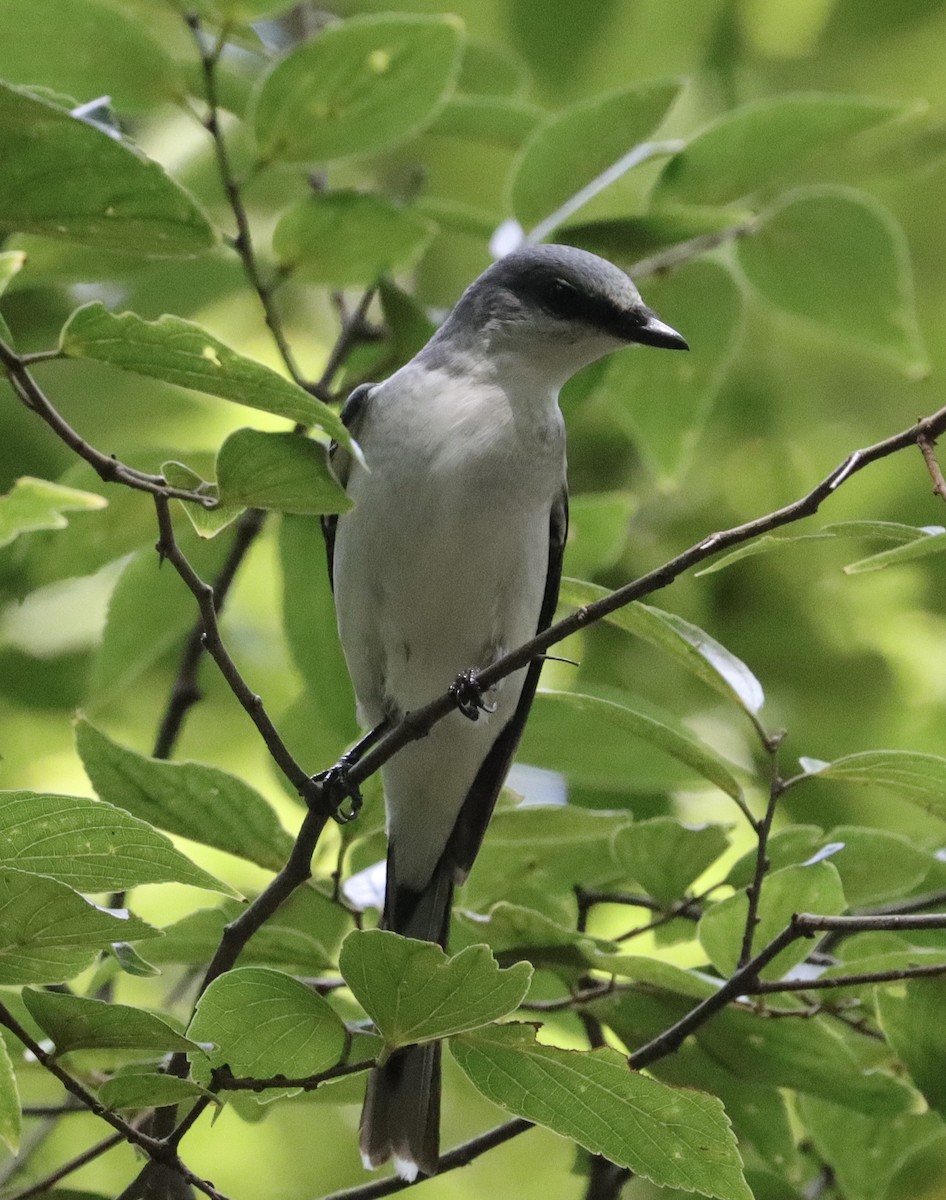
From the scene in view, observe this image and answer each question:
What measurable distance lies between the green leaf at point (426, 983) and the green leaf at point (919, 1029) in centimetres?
89

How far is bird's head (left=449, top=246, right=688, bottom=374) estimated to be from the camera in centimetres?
353

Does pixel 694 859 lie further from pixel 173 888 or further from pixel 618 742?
pixel 173 888

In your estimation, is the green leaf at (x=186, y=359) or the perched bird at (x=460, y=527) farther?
the perched bird at (x=460, y=527)

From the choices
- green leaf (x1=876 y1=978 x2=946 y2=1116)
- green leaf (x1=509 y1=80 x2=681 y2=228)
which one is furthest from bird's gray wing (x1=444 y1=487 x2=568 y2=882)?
green leaf (x1=876 y1=978 x2=946 y2=1116)

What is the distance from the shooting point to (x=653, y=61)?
18.1ft

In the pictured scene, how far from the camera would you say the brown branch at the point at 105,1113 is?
2057 mm

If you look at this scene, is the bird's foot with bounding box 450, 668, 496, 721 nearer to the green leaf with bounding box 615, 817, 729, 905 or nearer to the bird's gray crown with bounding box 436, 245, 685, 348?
the green leaf with bounding box 615, 817, 729, 905

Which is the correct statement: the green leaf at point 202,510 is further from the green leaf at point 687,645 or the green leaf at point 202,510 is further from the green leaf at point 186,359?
the green leaf at point 687,645

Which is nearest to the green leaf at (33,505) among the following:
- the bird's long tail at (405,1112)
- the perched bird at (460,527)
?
the bird's long tail at (405,1112)

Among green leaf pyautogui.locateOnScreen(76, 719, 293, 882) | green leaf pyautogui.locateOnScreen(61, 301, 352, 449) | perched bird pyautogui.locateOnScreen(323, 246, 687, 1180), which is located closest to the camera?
green leaf pyautogui.locateOnScreen(61, 301, 352, 449)

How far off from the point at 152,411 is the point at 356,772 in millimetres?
2718

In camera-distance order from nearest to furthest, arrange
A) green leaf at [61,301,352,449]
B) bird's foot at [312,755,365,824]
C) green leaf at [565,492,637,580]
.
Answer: green leaf at [61,301,352,449]
bird's foot at [312,755,365,824]
green leaf at [565,492,637,580]

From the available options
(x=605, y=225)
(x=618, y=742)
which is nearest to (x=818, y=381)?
(x=605, y=225)

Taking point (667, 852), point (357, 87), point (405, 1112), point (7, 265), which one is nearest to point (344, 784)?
point (667, 852)
